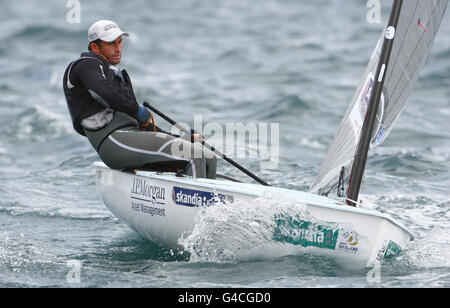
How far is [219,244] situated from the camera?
158 inches

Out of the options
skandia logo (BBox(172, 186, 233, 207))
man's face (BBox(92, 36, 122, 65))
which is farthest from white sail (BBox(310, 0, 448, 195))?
man's face (BBox(92, 36, 122, 65))

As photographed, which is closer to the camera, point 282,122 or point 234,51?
point 282,122

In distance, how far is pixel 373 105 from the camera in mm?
4125

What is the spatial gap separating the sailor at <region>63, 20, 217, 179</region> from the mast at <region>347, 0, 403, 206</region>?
1.00 m

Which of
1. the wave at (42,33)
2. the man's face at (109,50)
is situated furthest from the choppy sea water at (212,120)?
the man's face at (109,50)

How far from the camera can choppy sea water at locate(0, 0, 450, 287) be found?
3912 mm

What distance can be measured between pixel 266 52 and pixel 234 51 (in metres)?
0.65

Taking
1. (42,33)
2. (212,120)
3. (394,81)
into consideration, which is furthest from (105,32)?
(42,33)

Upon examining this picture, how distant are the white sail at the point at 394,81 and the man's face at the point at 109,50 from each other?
1651 millimetres

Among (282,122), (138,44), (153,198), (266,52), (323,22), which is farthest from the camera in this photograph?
(323,22)

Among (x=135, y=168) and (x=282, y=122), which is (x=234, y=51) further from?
(x=135, y=168)

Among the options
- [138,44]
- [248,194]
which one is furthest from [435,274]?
[138,44]

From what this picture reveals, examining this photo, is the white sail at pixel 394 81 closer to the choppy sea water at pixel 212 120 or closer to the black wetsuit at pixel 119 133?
the choppy sea water at pixel 212 120

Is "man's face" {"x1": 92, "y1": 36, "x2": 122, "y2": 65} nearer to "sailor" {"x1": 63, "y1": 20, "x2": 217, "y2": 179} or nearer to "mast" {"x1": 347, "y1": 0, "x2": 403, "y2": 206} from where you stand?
"sailor" {"x1": 63, "y1": 20, "x2": 217, "y2": 179}
